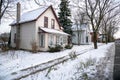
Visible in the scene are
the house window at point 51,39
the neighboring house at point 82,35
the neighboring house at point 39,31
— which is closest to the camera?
the neighboring house at point 39,31

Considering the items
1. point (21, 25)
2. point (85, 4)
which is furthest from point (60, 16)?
point (21, 25)

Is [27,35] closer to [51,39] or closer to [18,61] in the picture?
[51,39]

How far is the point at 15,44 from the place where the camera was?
1088 inches

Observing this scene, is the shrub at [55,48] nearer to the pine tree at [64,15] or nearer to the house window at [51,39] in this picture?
the house window at [51,39]

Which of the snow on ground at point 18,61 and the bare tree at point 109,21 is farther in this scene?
the bare tree at point 109,21

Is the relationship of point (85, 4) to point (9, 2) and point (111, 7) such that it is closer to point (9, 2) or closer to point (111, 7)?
point (111, 7)

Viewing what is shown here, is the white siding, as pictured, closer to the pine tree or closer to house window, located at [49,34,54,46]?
house window, located at [49,34,54,46]

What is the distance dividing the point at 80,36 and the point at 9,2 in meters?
30.4

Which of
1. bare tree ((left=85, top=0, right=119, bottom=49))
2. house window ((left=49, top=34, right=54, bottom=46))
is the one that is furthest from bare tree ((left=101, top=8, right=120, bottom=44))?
house window ((left=49, top=34, right=54, bottom=46))

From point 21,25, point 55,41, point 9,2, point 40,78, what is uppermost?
point 9,2

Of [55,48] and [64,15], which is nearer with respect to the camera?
[55,48]

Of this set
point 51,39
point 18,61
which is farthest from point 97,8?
point 18,61

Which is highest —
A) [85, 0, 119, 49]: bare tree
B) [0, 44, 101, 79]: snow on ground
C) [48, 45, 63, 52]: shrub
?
[85, 0, 119, 49]: bare tree

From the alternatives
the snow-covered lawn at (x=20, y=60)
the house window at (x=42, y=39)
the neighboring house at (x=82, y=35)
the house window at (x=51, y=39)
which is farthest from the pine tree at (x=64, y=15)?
the snow-covered lawn at (x=20, y=60)
